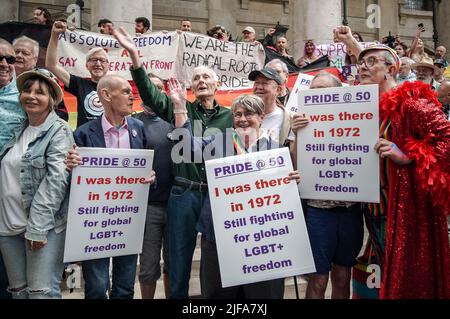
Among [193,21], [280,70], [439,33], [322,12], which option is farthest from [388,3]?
[280,70]

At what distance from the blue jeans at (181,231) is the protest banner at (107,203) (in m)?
0.21

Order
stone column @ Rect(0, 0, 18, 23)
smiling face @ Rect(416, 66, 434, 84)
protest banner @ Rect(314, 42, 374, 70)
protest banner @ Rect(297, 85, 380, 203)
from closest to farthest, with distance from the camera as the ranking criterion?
protest banner @ Rect(297, 85, 380, 203) → smiling face @ Rect(416, 66, 434, 84) → protest banner @ Rect(314, 42, 374, 70) → stone column @ Rect(0, 0, 18, 23)

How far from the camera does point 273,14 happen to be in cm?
1759

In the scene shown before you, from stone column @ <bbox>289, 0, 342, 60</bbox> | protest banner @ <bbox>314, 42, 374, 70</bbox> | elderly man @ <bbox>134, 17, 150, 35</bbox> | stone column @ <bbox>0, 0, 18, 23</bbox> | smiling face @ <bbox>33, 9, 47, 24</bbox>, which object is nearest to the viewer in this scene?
smiling face @ <bbox>33, 9, 47, 24</bbox>

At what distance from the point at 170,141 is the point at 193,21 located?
43.1 feet

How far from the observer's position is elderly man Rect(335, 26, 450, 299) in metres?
2.86

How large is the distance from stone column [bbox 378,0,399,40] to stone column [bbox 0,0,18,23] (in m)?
13.8

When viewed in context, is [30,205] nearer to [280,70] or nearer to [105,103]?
[105,103]

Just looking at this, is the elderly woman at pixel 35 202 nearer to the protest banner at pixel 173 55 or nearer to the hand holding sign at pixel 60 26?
the hand holding sign at pixel 60 26

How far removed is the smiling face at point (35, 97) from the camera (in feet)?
9.98

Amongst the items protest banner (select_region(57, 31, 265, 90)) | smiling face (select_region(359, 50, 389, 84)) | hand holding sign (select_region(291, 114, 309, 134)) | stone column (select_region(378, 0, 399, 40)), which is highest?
stone column (select_region(378, 0, 399, 40))

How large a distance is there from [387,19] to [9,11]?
14.3 metres

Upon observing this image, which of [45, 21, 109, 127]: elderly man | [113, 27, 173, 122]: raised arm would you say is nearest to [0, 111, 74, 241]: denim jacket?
[113, 27, 173, 122]: raised arm

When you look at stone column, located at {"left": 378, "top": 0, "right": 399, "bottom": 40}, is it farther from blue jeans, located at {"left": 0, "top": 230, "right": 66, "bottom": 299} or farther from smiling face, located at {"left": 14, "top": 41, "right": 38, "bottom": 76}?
blue jeans, located at {"left": 0, "top": 230, "right": 66, "bottom": 299}
